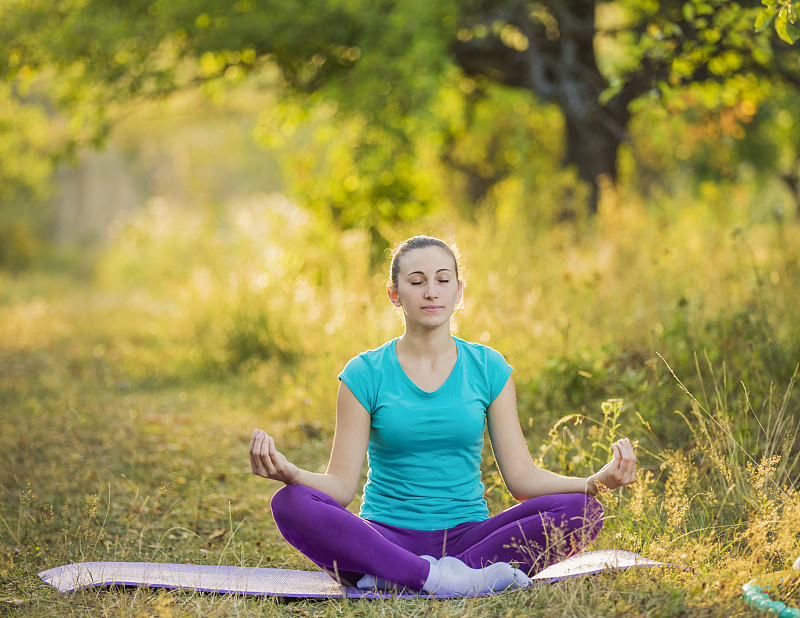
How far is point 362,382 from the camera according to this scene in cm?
301

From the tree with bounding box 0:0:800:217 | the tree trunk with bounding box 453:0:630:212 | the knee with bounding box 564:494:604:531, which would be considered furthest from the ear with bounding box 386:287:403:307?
the tree trunk with bounding box 453:0:630:212

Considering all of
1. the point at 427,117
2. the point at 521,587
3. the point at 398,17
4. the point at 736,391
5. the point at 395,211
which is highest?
the point at 398,17

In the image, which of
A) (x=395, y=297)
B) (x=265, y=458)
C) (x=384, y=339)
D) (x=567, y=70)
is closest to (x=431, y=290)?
(x=395, y=297)

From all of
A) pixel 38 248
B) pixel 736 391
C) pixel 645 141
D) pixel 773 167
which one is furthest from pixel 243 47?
pixel 38 248

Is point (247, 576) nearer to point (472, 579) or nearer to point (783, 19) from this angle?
point (472, 579)

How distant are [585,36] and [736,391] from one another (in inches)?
209

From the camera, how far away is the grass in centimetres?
291

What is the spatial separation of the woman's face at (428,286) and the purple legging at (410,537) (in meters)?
0.70

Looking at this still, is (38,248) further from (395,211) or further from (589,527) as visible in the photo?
(589,527)

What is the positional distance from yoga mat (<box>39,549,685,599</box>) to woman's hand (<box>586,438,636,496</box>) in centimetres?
26

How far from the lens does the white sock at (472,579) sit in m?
2.82

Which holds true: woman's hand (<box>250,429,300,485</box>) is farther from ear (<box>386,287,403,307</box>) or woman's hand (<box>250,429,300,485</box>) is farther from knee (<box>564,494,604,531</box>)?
knee (<box>564,494,604,531</box>)

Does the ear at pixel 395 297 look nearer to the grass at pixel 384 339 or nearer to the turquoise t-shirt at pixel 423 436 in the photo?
the turquoise t-shirt at pixel 423 436

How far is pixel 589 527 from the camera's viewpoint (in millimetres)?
2852
